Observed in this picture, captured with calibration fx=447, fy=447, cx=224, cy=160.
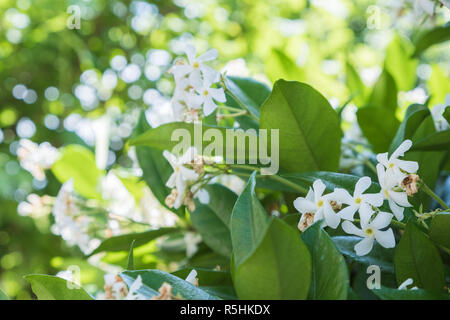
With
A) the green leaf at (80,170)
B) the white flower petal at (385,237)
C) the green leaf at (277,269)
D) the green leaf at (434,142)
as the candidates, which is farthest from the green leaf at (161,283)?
the green leaf at (80,170)

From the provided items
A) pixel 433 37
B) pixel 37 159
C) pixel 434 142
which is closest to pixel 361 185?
pixel 434 142

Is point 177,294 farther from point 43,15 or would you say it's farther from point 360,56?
point 360,56

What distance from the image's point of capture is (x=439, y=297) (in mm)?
298

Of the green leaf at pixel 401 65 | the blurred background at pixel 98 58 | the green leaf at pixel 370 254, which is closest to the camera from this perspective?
the green leaf at pixel 370 254

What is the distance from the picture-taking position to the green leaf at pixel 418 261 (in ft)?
1.12

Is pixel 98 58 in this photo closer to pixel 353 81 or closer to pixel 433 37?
pixel 353 81

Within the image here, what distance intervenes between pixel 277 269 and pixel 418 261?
0.43 ft

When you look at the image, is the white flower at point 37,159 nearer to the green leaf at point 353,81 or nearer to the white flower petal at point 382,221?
the green leaf at point 353,81

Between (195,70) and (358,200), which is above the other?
(195,70)

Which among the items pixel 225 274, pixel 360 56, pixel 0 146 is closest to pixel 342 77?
pixel 225 274

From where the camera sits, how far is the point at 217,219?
0.55m

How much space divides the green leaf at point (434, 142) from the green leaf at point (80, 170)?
1.78 ft
